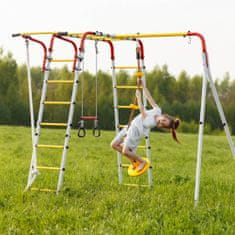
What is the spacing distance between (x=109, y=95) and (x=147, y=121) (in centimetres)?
2850

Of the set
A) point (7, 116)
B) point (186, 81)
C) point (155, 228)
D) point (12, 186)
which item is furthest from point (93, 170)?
point (186, 81)

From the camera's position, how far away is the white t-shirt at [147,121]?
871 cm

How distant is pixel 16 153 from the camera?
707 inches

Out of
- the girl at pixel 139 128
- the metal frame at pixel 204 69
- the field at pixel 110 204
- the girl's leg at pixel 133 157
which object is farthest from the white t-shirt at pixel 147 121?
the field at pixel 110 204

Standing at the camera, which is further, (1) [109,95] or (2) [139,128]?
(1) [109,95]

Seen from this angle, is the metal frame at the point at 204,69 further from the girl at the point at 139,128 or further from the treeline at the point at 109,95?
the treeline at the point at 109,95

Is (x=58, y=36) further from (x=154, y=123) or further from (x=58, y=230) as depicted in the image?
(x=58, y=230)

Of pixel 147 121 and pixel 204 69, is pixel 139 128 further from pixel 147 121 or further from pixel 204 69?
pixel 204 69

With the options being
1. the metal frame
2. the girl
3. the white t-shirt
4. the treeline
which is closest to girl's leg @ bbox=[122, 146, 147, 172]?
the girl

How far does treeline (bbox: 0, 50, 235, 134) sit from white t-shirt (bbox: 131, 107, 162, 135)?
22024 mm

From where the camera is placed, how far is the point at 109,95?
37.2 metres

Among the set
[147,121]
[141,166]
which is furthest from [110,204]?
[147,121]

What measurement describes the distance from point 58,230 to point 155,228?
1.29 metres

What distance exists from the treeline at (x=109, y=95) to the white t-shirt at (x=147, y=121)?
22.0m
